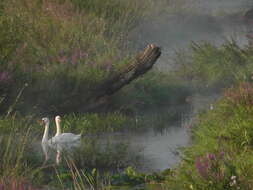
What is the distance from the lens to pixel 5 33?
52.9 ft

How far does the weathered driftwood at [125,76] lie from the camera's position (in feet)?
51.6

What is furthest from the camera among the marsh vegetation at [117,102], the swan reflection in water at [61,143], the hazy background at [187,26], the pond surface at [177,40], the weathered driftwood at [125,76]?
the hazy background at [187,26]

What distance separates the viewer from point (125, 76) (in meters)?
16.5

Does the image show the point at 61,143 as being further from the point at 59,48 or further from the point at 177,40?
the point at 177,40

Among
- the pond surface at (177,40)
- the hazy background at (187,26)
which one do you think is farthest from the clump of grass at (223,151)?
the hazy background at (187,26)

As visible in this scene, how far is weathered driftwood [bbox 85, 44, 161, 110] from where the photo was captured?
15719 millimetres

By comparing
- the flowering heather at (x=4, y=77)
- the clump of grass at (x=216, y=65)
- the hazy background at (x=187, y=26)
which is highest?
the hazy background at (x=187, y=26)

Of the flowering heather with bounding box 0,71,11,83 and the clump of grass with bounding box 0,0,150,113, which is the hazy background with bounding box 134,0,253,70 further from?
the flowering heather with bounding box 0,71,11,83

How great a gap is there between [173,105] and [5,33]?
15.6 ft

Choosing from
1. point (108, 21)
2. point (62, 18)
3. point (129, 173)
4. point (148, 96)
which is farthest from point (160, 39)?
point (129, 173)

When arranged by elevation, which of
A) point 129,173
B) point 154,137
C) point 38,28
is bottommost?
point 129,173

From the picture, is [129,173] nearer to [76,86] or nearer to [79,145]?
[79,145]

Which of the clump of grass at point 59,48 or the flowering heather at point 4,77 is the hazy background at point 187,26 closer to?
the clump of grass at point 59,48

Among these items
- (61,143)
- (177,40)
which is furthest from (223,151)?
(177,40)
